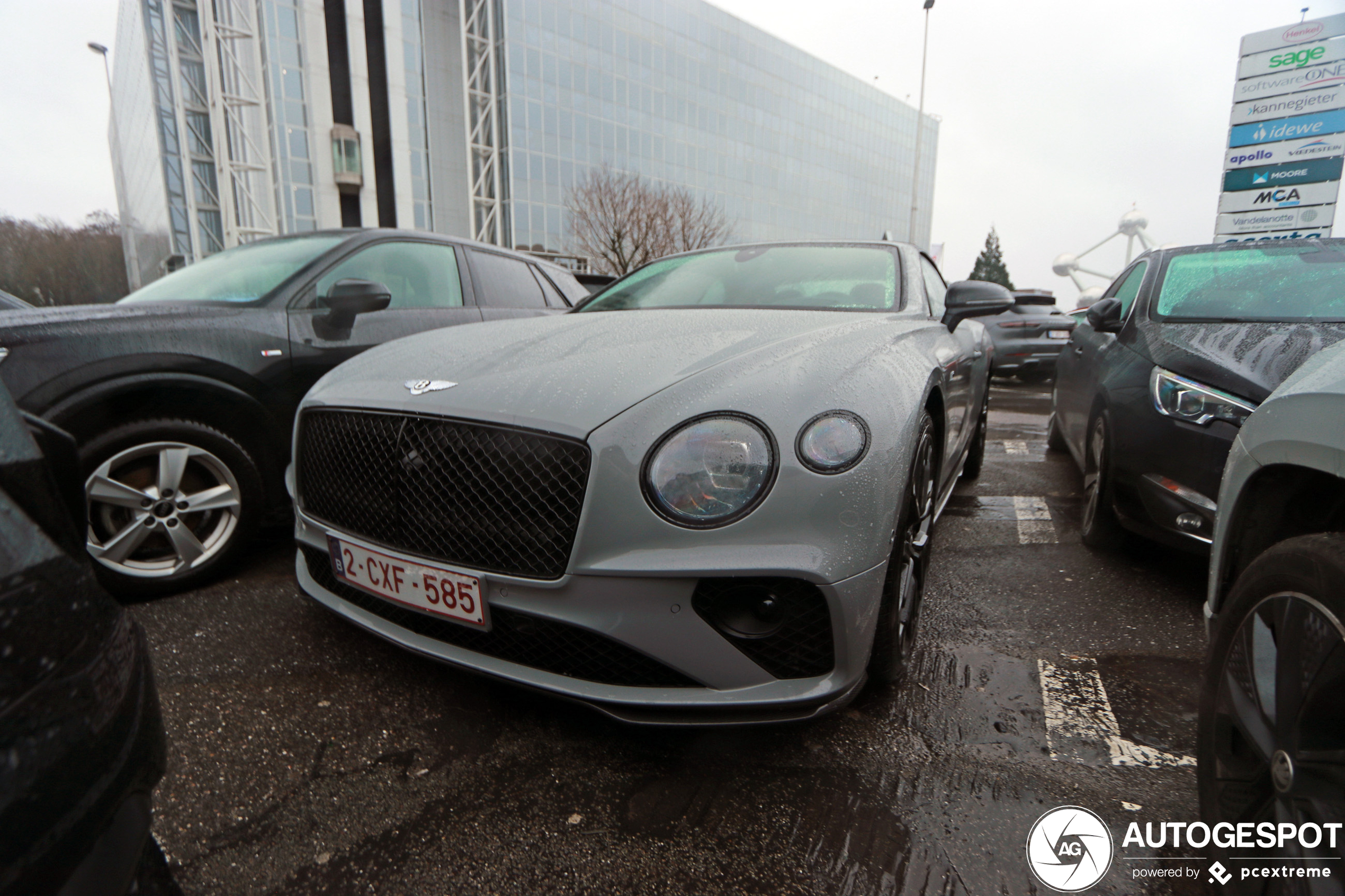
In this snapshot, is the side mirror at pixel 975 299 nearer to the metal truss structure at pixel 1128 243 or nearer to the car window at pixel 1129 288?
the car window at pixel 1129 288

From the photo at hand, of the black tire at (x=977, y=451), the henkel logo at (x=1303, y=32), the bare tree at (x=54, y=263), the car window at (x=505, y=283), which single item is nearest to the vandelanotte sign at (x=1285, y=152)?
the henkel logo at (x=1303, y=32)

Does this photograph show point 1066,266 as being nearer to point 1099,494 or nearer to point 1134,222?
point 1134,222

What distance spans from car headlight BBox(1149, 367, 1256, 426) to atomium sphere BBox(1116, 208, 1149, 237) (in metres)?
53.3

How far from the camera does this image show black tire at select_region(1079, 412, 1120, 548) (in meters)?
2.97

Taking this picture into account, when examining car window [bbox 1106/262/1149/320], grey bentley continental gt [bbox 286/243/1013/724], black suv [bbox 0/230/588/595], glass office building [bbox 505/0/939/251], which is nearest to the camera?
grey bentley continental gt [bbox 286/243/1013/724]

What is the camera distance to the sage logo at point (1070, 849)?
54.3 inches

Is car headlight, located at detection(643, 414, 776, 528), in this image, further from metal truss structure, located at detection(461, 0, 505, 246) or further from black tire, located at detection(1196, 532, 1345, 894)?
metal truss structure, located at detection(461, 0, 505, 246)

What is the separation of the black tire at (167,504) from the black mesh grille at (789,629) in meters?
2.15

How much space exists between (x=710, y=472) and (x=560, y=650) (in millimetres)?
552

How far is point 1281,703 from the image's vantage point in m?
1.04

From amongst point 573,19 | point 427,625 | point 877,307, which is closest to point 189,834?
point 427,625

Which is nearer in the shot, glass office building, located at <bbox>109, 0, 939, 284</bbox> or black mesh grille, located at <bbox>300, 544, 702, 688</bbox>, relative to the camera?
black mesh grille, located at <bbox>300, 544, 702, 688</bbox>

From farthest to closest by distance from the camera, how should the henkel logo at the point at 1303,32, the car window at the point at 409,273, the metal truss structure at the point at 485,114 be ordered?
the metal truss structure at the point at 485,114 → the henkel logo at the point at 1303,32 → the car window at the point at 409,273

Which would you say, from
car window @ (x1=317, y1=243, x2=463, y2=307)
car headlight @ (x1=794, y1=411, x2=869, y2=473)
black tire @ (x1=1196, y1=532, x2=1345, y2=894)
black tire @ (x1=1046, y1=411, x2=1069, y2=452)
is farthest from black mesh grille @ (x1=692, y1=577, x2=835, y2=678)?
black tire @ (x1=1046, y1=411, x2=1069, y2=452)
